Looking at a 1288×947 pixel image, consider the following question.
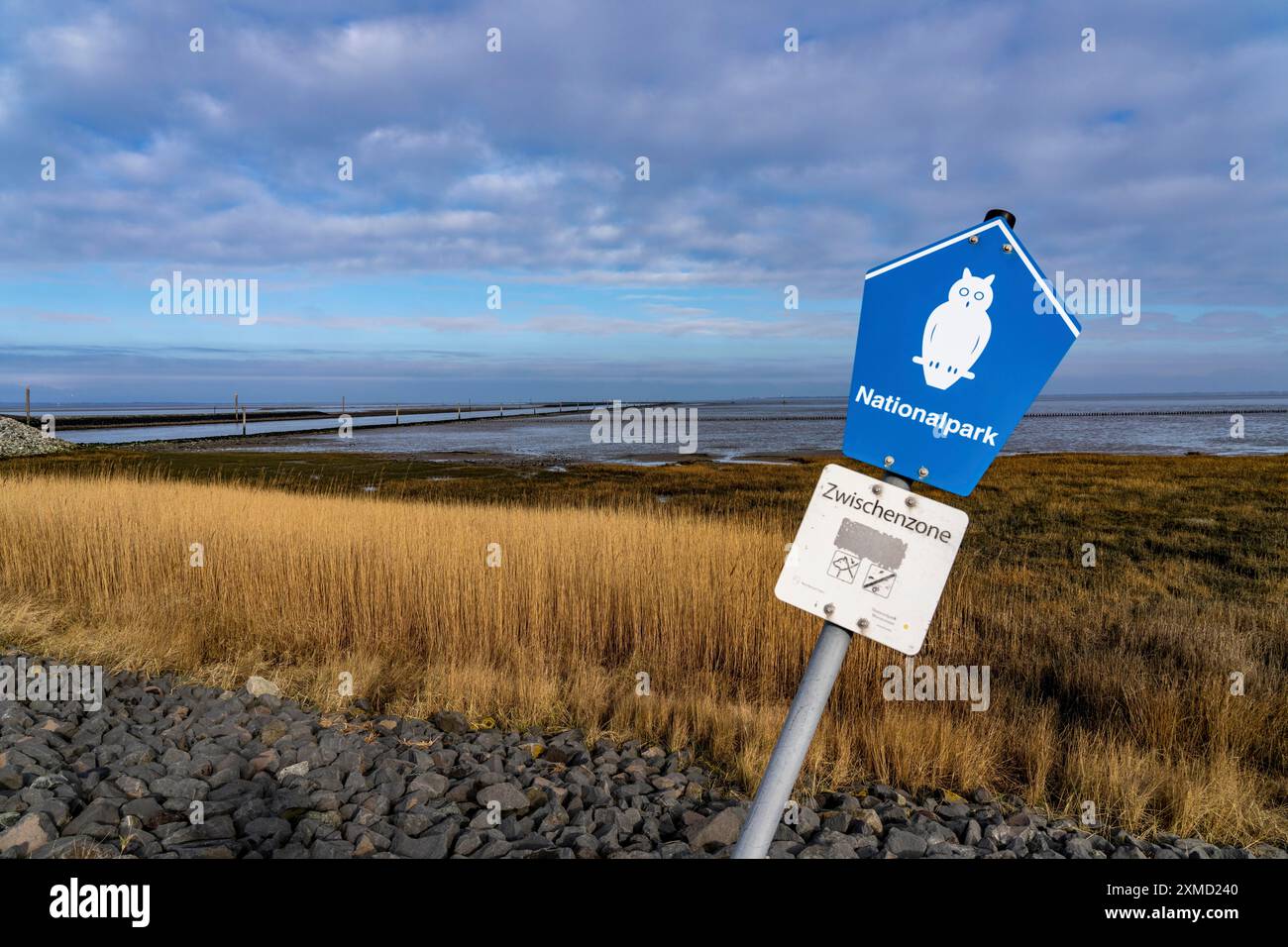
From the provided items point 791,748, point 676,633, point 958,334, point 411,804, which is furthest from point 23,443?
point 958,334

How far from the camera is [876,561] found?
1.62 meters

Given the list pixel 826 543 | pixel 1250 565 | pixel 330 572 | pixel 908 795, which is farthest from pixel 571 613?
pixel 1250 565

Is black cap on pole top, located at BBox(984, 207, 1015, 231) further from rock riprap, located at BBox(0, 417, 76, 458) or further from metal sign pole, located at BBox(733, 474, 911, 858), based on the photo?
rock riprap, located at BBox(0, 417, 76, 458)

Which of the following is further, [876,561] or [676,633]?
[676,633]

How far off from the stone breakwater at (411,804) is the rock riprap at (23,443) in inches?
1370

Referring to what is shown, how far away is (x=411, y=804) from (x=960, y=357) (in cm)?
324

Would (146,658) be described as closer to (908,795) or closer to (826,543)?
(908,795)

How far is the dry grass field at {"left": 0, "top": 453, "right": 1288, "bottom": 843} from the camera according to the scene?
15.3 ft

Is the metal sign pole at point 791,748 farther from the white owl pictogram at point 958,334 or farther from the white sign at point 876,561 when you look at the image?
the white owl pictogram at point 958,334

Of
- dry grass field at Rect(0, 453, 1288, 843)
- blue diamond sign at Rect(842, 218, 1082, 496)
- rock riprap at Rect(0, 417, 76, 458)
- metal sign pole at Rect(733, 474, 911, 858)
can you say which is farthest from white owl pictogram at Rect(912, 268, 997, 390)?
rock riprap at Rect(0, 417, 76, 458)

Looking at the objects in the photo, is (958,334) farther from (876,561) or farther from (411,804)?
(411,804)

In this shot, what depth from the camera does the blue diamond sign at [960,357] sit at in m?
1.59

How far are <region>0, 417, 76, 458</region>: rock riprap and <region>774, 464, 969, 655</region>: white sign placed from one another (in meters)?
38.9

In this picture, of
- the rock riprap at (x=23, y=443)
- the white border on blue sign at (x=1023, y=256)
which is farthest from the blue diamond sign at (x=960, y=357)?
the rock riprap at (x=23, y=443)
